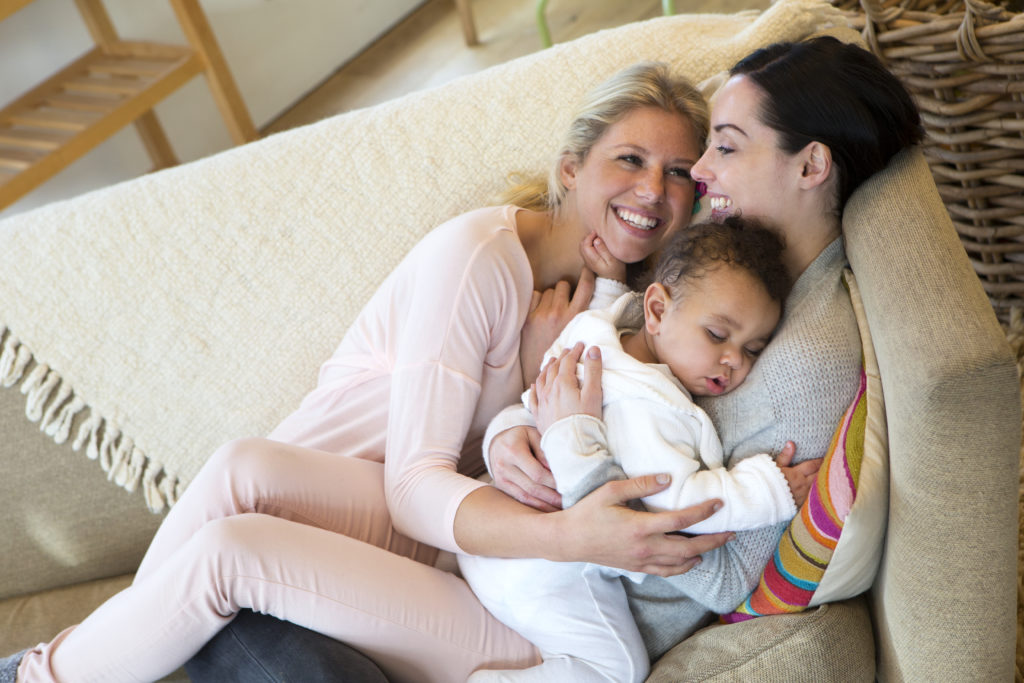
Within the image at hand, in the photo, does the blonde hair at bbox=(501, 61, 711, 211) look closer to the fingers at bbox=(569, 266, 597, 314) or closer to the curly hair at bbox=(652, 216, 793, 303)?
the fingers at bbox=(569, 266, 597, 314)

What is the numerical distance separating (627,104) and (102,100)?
189cm

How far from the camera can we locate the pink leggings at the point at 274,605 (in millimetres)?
1183

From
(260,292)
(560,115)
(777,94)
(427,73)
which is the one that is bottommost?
(427,73)

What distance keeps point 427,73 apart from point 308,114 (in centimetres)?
50

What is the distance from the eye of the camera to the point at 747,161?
4.12 feet

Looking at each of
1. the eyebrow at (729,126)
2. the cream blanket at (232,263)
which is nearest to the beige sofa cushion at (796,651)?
the eyebrow at (729,126)

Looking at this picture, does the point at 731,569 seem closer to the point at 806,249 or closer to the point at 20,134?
the point at 806,249

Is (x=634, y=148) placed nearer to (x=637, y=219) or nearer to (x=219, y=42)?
(x=637, y=219)

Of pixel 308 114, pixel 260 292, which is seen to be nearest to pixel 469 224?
pixel 260 292

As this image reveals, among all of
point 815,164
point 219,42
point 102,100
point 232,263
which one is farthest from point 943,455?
point 219,42

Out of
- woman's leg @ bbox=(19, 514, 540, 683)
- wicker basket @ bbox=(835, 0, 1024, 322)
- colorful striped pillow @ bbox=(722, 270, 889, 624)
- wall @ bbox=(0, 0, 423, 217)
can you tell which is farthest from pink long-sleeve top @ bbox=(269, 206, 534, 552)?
wall @ bbox=(0, 0, 423, 217)

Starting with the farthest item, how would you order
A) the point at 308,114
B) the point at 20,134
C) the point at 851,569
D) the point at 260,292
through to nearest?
the point at 308,114 < the point at 20,134 < the point at 260,292 < the point at 851,569

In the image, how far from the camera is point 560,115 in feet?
5.49

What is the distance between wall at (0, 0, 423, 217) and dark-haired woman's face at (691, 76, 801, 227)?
240 centimetres
